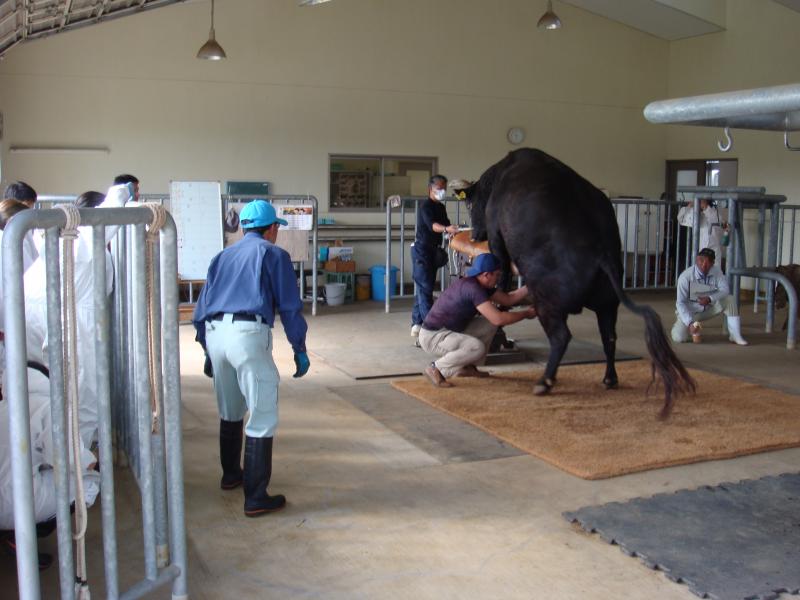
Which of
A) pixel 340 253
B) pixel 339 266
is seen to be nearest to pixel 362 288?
pixel 339 266

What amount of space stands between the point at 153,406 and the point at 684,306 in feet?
23.7

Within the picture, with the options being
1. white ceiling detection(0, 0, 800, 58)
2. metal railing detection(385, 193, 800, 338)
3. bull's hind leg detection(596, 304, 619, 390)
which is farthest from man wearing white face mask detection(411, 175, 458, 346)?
white ceiling detection(0, 0, 800, 58)

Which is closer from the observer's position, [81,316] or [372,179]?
[81,316]

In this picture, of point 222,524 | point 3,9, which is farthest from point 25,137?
point 222,524

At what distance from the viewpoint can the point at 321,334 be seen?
9.84 metres

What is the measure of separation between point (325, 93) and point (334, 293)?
3.38 meters

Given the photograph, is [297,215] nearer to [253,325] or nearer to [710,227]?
[710,227]

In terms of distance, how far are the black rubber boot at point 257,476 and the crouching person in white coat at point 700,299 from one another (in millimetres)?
6117

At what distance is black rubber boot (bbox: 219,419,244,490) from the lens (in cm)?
466

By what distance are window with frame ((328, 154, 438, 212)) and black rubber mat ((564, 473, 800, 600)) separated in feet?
33.0

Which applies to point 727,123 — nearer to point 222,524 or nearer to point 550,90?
point 222,524

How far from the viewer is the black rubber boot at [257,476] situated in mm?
4363

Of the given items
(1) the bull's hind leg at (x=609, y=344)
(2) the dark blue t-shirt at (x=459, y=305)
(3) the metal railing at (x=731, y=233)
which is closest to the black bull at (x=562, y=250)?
(1) the bull's hind leg at (x=609, y=344)

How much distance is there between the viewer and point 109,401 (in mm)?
2938
